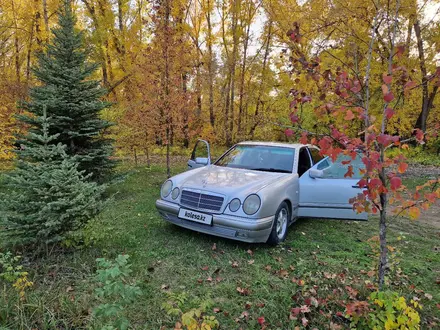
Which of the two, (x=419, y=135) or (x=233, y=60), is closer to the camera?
(x=419, y=135)

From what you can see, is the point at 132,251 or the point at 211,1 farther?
the point at 211,1

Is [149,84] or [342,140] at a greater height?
[149,84]

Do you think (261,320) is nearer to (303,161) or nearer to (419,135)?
(419,135)

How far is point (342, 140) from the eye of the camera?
214 centimetres

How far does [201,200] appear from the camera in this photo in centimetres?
400

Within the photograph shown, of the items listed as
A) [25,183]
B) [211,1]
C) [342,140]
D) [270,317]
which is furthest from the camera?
[211,1]

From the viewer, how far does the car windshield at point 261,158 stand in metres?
4.85

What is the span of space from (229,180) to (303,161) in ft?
5.36

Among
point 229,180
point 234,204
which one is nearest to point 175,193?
point 229,180

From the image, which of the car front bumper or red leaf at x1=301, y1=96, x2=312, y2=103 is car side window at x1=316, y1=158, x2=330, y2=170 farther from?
red leaf at x1=301, y1=96, x2=312, y2=103

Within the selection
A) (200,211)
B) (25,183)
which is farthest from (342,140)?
(25,183)

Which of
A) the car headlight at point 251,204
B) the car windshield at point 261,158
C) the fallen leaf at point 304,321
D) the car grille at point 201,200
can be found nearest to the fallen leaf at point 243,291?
the fallen leaf at point 304,321

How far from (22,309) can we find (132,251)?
1508mm

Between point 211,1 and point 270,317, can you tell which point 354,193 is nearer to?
point 270,317
